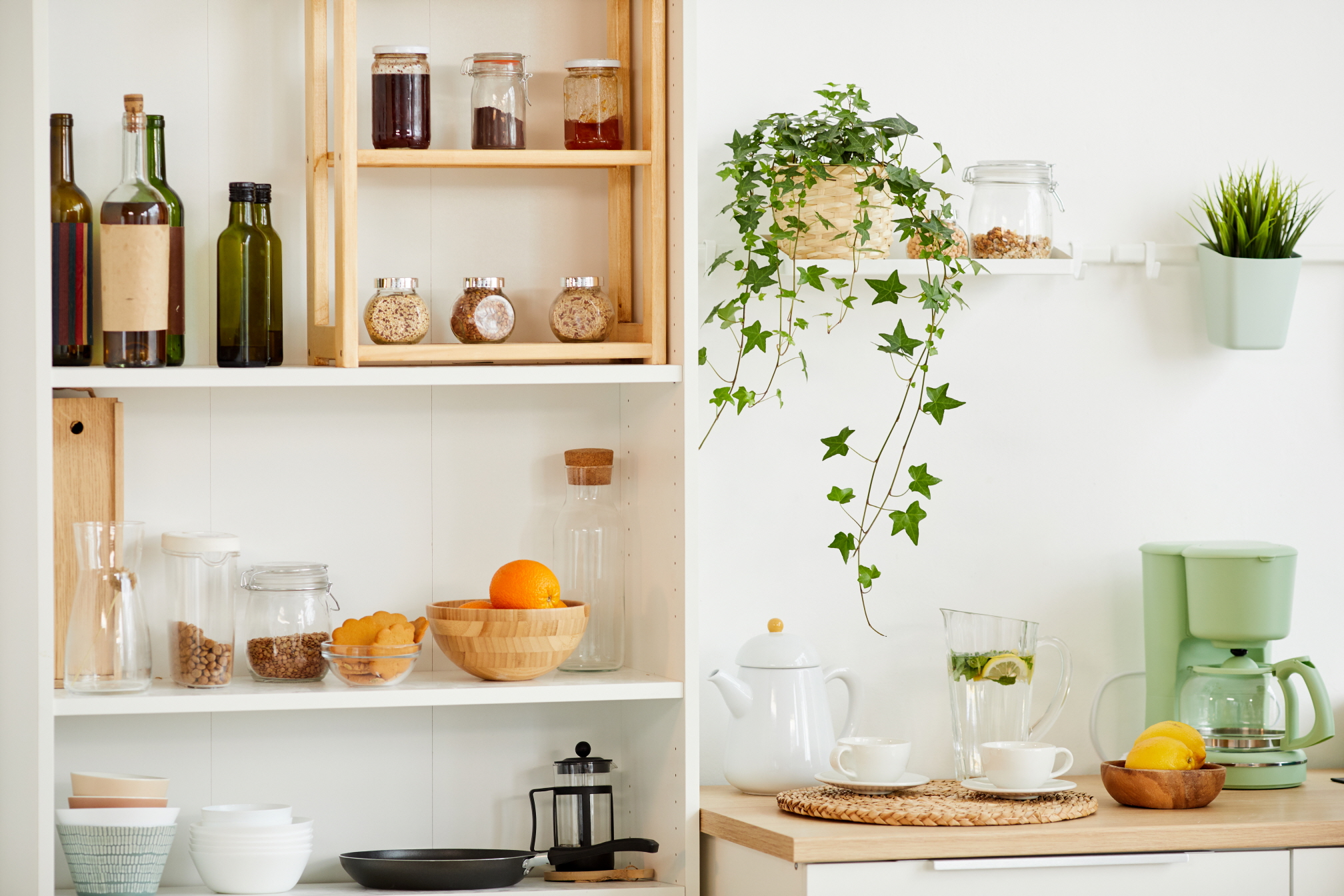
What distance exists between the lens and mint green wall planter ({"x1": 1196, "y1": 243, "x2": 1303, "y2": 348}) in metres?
2.25

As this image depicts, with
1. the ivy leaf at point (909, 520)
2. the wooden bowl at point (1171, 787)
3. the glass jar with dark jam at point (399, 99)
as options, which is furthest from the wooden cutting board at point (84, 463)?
the wooden bowl at point (1171, 787)

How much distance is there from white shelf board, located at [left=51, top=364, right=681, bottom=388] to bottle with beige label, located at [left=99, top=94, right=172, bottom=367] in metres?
0.03

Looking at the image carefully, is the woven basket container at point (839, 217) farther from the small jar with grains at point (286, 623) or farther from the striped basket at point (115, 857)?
the striped basket at point (115, 857)

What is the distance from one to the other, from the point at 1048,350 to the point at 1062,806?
788 millimetres

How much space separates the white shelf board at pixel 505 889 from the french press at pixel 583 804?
66 millimetres

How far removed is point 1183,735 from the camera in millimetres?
1958

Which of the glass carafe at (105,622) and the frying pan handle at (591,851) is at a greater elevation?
the glass carafe at (105,622)

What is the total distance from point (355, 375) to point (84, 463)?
428mm

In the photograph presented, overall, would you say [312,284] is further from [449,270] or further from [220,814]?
[220,814]

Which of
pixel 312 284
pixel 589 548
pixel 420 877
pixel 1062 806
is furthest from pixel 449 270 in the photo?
pixel 1062 806

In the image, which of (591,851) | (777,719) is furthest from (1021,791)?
(591,851)

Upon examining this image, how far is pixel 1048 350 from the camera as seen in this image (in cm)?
231

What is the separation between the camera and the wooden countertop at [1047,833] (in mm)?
1712

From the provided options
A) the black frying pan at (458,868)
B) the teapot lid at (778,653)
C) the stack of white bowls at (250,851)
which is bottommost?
the black frying pan at (458,868)
